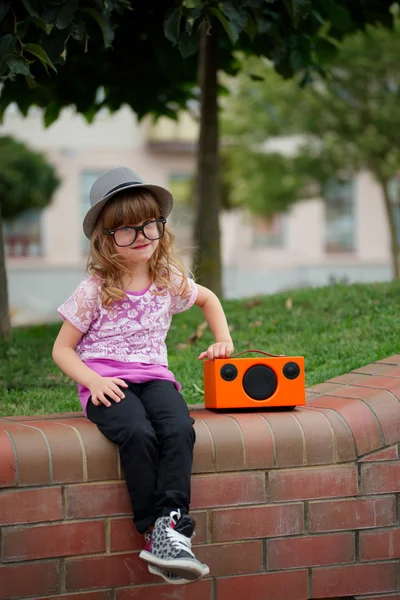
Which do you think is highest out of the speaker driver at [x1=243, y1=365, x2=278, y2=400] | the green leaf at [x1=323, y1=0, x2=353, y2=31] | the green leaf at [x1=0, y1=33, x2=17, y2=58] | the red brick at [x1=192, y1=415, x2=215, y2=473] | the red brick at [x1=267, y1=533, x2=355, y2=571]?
the green leaf at [x1=323, y1=0, x2=353, y2=31]

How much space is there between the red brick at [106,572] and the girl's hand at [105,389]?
0.54 meters

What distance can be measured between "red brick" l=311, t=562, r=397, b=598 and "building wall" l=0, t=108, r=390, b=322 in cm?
1923

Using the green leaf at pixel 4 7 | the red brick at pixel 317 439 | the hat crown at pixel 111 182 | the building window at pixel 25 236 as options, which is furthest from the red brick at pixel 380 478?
the building window at pixel 25 236

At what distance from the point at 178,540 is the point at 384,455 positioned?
98cm

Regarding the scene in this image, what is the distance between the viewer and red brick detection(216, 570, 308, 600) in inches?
123

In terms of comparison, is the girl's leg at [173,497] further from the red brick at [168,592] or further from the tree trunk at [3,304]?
the tree trunk at [3,304]

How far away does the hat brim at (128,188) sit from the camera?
3.28 metres

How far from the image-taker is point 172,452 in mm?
2916

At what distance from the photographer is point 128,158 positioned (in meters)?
24.7

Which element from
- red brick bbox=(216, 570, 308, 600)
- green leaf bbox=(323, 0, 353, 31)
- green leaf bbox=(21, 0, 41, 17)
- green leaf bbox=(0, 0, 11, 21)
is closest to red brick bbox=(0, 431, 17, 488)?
red brick bbox=(216, 570, 308, 600)

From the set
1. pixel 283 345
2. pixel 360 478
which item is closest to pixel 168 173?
pixel 283 345

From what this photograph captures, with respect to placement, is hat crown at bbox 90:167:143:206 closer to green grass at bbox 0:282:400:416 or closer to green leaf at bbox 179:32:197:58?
green grass at bbox 0:282:400:416

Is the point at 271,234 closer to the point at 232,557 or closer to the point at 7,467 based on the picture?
the point at 232,557

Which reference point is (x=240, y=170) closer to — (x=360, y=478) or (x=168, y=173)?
(x=168, y=173)
